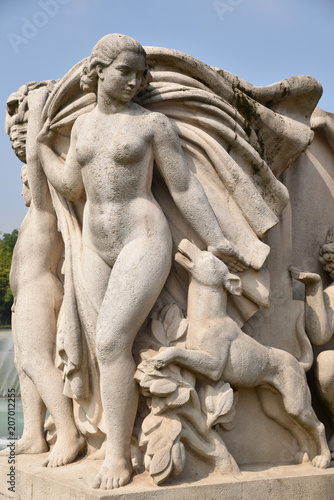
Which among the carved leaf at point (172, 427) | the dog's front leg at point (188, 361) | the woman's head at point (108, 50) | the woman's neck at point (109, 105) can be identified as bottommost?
the carved leaf at point (172, 427)

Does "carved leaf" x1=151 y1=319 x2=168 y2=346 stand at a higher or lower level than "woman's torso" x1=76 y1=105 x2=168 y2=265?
lower

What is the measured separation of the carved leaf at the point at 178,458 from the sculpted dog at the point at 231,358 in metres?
0.52

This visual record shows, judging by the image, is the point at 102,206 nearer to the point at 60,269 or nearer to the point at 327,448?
the point at 60,269

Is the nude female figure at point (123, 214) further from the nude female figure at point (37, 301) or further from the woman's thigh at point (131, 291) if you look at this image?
the nude female figure at point (37, 301)

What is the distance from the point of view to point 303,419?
4.94m

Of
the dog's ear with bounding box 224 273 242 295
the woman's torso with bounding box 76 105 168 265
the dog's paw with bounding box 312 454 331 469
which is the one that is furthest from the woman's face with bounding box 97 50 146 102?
the dog's paw with bounding box 312 454 331 469

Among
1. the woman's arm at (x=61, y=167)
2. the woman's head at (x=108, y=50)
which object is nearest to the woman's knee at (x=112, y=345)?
the woman's arm at (x=61, y=167)

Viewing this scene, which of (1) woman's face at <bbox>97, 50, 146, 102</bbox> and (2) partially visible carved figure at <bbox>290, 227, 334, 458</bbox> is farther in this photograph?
(2) partially visible carved figure at <bbox>290, 227, 334, 458</bbox>

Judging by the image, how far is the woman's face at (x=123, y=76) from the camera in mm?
4570

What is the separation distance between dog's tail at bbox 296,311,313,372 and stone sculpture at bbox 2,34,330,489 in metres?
0.01

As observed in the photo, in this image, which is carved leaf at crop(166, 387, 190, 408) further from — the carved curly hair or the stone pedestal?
the carved curly hair

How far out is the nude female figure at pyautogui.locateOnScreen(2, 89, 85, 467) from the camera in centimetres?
531

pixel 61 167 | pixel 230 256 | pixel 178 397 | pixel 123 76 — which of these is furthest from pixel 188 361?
pixel 123 76

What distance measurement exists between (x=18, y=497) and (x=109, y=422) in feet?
3.47
